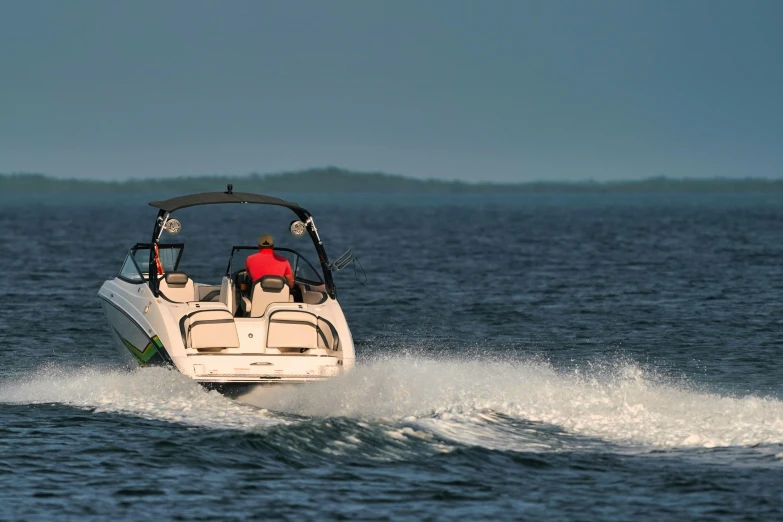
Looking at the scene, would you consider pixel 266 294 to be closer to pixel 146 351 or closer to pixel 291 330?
pixel 291 330

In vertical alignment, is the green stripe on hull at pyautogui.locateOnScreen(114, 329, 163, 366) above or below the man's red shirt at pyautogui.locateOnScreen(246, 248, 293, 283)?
below

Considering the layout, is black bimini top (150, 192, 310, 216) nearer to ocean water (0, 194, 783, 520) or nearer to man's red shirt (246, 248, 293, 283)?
man's red shirt (246, 248, 293, 283)

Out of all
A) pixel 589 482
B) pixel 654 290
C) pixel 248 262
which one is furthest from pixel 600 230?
pixel 589 482

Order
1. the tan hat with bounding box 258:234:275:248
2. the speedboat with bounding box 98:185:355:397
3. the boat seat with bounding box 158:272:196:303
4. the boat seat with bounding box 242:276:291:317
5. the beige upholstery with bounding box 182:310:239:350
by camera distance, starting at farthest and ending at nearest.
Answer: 1. the boat seat with bounding box 158:272:196:303
2. the tan hat with bounding box 258:234:275:248
3. the boat seat with bounding box 242:276:291:317
4. the beige upholstery with bounding box 182:310:239:350
5. the speedboat with bounding box 98:185:355:397

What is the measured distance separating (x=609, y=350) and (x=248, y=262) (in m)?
7.30

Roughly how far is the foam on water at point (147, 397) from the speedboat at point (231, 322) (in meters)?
0.22

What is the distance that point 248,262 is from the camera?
1797cm

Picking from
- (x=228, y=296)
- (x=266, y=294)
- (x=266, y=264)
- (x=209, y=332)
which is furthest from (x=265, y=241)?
(x=209, y=332)

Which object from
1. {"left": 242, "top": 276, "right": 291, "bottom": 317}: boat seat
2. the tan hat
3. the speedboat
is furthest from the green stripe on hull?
the tan hat

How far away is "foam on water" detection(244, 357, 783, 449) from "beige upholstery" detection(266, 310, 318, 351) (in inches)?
34.9

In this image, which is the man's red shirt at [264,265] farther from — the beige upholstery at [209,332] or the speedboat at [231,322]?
the beige upholstery at [209,332]

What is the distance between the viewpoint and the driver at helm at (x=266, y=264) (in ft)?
58.3

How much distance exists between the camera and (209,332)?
1622cm

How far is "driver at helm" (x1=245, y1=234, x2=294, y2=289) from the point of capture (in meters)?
17.8
